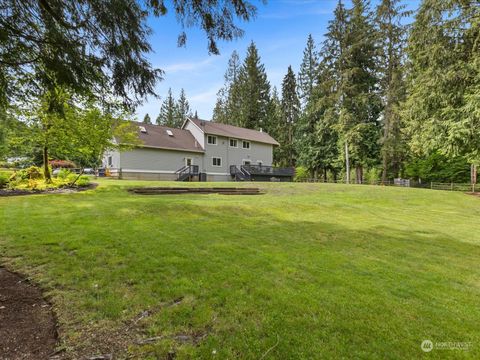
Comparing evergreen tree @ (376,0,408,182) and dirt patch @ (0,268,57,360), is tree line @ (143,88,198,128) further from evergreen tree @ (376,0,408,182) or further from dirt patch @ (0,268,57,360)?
dirt patch @ (0,268,57,360)

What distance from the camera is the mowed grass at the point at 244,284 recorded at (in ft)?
8.79

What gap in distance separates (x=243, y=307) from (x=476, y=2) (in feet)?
68.6

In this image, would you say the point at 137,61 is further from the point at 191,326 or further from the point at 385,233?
A: the point at 385,233

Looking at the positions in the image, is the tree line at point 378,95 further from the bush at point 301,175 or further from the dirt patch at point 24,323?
the dirt patch at point 24,323

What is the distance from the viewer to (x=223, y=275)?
4.11 metres

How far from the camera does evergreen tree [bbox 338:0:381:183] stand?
30.7 m

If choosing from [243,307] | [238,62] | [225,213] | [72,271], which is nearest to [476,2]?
[225,213]

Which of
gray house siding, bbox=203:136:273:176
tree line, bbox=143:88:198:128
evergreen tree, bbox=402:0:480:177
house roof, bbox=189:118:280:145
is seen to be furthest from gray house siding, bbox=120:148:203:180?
tree line, bbox=143:88:198:128

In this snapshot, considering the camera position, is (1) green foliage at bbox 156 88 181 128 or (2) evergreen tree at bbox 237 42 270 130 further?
(1) green foliage at bbox 156 88 181 128

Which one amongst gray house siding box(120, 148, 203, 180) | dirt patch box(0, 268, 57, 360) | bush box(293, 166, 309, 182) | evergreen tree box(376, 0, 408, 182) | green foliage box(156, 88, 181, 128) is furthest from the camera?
green foliage box(156, 88, 181, 128)

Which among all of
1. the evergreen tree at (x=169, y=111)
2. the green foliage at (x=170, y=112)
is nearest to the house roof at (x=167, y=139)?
the green foliage at (x=170, y=112)

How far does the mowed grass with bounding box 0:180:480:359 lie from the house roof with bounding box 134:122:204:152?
1978cm

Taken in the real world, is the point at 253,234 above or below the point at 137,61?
below

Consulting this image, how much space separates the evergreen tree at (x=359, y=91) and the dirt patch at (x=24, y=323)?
3051 cm
